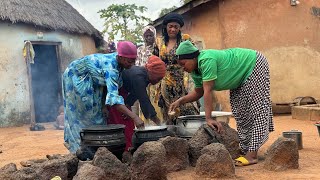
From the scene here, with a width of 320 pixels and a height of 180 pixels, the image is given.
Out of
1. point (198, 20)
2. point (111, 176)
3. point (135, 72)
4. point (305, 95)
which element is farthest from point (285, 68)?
point (111, 176)

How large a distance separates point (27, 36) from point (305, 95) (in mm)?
8386

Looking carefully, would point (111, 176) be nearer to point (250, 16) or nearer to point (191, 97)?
point (191, 97)

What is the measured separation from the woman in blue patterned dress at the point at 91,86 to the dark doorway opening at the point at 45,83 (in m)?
8.74

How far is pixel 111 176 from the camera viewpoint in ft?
12.0

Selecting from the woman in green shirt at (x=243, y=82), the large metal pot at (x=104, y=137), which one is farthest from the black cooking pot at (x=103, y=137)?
the woman in green shirt at (x=243, y=82)

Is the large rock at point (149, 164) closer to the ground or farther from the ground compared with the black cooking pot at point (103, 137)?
closer to the ground

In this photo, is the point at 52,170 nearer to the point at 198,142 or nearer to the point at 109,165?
the point at 109,165

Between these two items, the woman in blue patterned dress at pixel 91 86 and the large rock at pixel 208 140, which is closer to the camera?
the woman in blue patterned dress at pixel 91 86

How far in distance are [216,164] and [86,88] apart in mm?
1725

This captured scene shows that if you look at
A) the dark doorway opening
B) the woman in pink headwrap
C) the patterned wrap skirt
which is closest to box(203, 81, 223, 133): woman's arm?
the patterned wrap skirt

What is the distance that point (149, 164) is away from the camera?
12.3 feet

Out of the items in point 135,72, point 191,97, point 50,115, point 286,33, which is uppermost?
point 286,33

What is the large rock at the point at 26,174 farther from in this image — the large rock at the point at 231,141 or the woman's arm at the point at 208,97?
the large rock at the point at 231,141

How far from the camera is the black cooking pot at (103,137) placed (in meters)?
3.98
